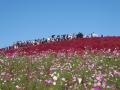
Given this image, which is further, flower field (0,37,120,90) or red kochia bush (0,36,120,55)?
red kochia bush (0,36,120,55)

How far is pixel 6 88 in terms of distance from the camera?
9.09 meters

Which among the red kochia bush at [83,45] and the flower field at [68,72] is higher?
the red kochia bush at [83,45]

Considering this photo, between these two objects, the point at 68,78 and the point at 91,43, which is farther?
the point at 91,43

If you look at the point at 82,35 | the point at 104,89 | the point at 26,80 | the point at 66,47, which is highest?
the point at 82,35

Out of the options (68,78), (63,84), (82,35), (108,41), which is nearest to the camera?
(63,84)

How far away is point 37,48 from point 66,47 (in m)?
2.09

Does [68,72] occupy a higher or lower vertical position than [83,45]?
lower

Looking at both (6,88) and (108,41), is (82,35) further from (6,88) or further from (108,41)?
(6,88)

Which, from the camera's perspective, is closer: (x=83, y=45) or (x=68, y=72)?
(x=68, y=72)

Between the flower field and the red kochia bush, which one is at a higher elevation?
the red kochia bush

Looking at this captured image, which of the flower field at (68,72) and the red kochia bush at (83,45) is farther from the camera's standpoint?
the red kochia bush at (83,45)

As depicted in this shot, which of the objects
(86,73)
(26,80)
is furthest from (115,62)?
(26,80)

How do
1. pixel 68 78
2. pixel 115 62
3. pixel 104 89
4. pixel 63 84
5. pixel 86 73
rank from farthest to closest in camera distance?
pixel 115 62
pixel 86 73
pixel 68 78
pixel 63 84
pixel 104 89

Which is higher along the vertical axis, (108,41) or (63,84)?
(108,41)
